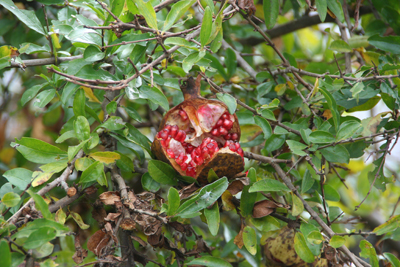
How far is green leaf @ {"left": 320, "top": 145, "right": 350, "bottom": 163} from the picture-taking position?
1.17 meters

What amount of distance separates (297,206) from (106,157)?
2.01 ft

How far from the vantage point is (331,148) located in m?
1.20

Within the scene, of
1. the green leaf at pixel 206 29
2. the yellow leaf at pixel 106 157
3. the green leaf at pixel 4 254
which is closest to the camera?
the green leaf at pixel 4 254

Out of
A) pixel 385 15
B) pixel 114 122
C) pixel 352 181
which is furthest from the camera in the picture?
pixel 352 181

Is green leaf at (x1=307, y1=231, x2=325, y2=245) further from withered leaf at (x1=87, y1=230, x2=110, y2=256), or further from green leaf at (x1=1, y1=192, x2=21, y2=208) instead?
green leaf at (x1=1, y1=192, x2=21, y2=208)

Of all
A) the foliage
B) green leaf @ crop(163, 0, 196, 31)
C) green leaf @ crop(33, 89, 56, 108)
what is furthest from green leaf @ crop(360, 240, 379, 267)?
green leaf @ crop(33, 89, 56, 108)

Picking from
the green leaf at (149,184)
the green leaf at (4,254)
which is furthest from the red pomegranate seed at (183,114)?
the green leaf at (4,254)

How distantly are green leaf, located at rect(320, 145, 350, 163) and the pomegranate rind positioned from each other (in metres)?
0.31

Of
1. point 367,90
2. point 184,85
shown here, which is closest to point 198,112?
point 184,85

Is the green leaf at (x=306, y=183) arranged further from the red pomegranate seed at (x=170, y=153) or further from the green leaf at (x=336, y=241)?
the red pomegranate seed at (x=170, y=153)

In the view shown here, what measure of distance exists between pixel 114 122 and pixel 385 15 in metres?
1.17

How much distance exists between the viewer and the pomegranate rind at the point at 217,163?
1.05m

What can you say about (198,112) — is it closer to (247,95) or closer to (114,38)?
(114,38)

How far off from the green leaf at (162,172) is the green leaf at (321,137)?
0.45 m
